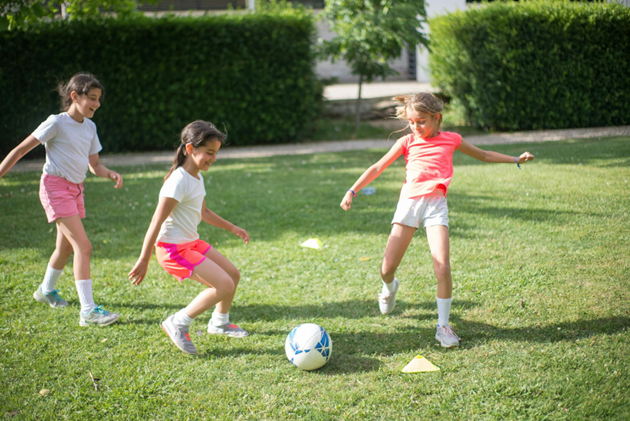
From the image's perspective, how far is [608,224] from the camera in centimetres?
550

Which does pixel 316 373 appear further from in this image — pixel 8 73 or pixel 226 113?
pixel 8 73

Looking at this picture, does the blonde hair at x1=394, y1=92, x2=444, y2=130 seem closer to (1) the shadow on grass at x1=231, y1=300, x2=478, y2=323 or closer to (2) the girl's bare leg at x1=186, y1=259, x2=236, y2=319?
(1) the shadow on grass at x1=231, y1=300, x2=478, y2=323

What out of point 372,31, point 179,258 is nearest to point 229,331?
point 179,258

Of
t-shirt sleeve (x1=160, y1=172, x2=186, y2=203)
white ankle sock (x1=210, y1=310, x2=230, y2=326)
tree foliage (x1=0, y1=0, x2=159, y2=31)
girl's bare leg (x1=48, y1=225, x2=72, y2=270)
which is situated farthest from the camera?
tree foliage (x1=0, y1=0, x2=159, y2=31)

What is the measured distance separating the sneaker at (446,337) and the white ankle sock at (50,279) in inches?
121

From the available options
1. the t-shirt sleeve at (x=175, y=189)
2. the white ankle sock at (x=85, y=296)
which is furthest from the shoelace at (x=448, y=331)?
the white ankle sock at (x=85, y=296)

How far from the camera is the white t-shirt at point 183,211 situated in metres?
3.38

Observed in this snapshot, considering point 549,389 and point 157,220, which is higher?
point 157,220

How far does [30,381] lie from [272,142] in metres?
10.7

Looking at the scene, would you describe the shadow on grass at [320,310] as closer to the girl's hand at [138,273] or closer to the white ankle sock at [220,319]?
the white ankle sock at [220,319]

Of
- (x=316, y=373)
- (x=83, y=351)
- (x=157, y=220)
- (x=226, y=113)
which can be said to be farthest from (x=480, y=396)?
(x=226, y=113)

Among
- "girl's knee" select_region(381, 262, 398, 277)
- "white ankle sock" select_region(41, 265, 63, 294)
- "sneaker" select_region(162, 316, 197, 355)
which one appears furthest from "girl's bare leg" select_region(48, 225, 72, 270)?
"girl's knee" select_region(381, 262, 398, 277)

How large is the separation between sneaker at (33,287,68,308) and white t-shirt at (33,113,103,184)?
1.02 m

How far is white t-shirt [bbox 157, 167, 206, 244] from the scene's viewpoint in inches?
133
